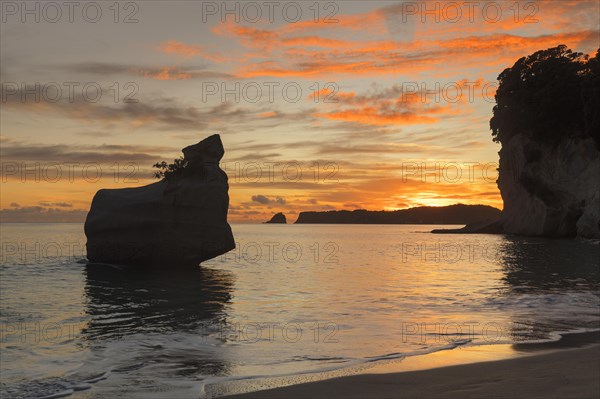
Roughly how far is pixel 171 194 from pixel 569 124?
230 feet

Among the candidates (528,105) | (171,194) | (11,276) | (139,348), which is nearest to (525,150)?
(528,105)

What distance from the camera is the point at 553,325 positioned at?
15.5 m

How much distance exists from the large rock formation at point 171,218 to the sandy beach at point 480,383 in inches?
1070

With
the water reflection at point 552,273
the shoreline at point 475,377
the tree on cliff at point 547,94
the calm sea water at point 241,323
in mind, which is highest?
the tree on cliff at point 547,94

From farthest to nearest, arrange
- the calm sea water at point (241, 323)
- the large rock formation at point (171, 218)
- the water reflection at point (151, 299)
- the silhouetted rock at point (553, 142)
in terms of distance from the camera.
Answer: the silhouetted rock at point (553, 142) → the large rock formation at point (171, 218) → the water reflection at point (151, 299) → the calm sea water at point (241, 323)

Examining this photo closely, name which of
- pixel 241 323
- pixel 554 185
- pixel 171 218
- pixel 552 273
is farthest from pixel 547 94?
pixel 241 323

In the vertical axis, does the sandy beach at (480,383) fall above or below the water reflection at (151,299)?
above

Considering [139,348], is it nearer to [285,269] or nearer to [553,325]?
[553,325]

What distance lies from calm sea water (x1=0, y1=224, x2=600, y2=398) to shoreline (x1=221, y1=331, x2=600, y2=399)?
718 millimetres

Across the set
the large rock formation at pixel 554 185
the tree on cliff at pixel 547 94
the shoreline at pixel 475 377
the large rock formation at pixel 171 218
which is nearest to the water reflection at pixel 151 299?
the large rock formation at pixel 171 218

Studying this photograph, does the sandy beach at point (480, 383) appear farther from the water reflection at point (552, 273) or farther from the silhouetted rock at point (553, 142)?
the silhouetted rock at point (553, 142)

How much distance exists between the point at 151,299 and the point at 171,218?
40.6ft

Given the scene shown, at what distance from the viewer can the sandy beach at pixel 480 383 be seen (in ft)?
25.1

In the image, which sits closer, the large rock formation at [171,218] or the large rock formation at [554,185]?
the large rock formation at [171,218]
